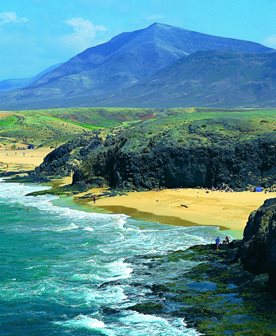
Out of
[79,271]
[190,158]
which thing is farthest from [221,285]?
[190,158]

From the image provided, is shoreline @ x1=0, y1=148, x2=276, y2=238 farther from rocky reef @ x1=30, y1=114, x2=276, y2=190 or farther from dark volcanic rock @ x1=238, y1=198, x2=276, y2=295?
dark volcanic rock @ x1=238, y1=198, x2=276, y2=295

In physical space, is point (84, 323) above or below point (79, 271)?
below

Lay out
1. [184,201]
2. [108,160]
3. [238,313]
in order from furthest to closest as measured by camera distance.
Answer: [108,160] < [184,201] < [238,313]

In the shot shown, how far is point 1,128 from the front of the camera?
19375 centimetres

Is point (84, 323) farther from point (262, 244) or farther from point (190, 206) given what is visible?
point (190, 206)

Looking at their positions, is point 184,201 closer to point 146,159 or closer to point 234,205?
point 234,205

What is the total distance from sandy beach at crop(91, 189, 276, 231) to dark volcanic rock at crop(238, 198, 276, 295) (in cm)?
1211

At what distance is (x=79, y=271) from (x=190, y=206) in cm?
2460

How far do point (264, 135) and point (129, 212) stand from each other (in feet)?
81.7

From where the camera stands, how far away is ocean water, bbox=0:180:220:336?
29.4 meters

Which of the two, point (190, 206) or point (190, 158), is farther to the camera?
point (190, 158)

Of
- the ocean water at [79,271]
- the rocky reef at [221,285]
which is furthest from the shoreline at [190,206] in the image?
the rocky reef at [221,285]

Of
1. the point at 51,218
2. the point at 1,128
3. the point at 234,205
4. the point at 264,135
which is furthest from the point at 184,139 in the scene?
the point at 1,128

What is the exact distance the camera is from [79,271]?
38250 millimetres
